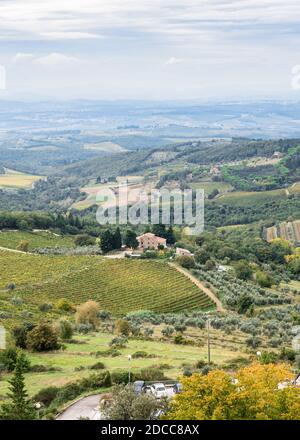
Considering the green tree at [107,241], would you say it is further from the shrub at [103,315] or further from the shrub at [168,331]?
the shrub at [168,331]

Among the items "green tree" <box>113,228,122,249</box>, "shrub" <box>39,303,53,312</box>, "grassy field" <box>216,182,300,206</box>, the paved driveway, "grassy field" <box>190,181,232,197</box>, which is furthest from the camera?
"grassy field" <box>190,181,232,197</box>

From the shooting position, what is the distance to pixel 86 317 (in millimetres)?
31922

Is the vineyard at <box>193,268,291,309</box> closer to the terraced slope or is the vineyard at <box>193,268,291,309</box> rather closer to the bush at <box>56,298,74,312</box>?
the terraced slope

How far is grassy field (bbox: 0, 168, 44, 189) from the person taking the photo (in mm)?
142788

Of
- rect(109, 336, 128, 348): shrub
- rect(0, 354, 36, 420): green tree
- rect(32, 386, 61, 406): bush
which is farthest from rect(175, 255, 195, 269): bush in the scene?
rect(0, 354, 36, 420): green tree

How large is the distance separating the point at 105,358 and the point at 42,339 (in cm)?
258

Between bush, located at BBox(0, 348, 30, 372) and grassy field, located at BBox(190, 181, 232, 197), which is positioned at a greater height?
bush, located at BBox(0, 348, 30, 372)

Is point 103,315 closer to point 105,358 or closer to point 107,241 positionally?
point 105,358

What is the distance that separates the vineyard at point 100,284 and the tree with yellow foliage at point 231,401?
19.4 meters

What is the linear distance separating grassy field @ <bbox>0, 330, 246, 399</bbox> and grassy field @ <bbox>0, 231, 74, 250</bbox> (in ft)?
78.2

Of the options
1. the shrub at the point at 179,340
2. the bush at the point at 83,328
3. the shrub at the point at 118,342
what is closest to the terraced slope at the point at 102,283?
the bush at the point at 83,328

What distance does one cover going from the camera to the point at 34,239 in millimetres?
56125

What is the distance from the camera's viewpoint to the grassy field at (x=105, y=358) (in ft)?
73.7

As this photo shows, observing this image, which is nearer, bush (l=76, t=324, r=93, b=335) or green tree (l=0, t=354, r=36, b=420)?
green tree (l=0, t=354, r=36, b=420)
